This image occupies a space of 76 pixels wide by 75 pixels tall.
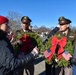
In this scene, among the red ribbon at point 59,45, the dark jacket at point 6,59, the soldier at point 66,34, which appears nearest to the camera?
the dark jacket at point 6,59

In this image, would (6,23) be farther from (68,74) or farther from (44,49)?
(68,74)

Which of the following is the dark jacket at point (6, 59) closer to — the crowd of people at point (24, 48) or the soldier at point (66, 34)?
the crowd of people at point (24, 48)

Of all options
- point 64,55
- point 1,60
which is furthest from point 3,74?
point 64,55

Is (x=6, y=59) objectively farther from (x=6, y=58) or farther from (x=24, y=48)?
(x=24, y=48)

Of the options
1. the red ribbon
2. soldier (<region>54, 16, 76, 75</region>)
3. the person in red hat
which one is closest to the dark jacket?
the person in red hat

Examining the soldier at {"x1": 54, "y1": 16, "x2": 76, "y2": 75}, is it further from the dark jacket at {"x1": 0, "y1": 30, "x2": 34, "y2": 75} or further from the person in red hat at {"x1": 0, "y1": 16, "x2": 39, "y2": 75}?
the dark jacket at {"x1": 0, "y1": 30, "x2": 34, "y2": 75}

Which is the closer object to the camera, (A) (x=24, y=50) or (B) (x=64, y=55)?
(B) (x=64, y=55)

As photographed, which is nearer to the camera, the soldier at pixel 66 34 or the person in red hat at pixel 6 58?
the person in red hat at pixel 6 58

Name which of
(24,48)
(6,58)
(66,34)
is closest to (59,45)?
(66,34)

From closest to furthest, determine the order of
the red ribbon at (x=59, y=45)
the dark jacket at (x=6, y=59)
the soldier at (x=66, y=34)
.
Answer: the dark jacket at (x=6, y=59), the red ribbon at (x=59, y=45), the soldier at (x=66, y=34)

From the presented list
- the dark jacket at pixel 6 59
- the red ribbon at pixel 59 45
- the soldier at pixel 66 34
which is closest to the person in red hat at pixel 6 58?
the dark jacket at pixel 6 59

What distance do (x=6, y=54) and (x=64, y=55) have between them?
2.11 m

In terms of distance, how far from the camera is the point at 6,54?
3.99 metres

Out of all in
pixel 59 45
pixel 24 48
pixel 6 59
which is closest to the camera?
pixel 6 59
